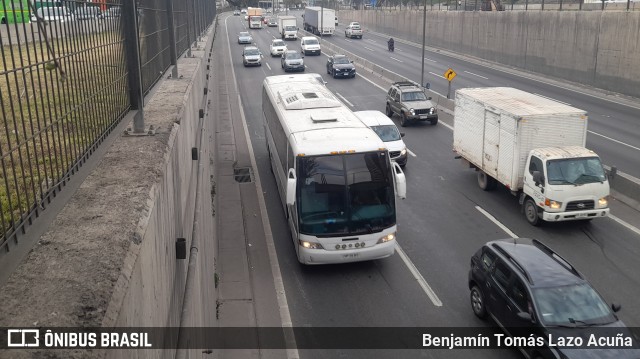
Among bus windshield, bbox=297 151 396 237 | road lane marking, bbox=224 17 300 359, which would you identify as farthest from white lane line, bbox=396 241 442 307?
road lane marking, bbox=224 17 300 359

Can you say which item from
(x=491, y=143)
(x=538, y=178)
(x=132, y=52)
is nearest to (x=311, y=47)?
(x=491, y=143)

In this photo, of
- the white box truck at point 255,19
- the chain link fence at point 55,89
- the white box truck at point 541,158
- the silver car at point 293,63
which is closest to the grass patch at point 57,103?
the chain link fence at point 55,89

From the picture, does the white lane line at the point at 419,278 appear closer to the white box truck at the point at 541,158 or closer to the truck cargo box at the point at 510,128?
the white box truck at the point at 541,158

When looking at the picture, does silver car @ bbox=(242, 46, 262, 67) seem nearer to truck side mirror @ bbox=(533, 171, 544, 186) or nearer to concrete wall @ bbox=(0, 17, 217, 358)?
truck side mirror @ bbox=(533, 171, 544, 186)

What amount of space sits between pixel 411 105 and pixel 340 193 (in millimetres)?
15446

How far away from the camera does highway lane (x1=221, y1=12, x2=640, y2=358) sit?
1038 cm

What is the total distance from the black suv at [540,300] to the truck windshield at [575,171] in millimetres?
4262

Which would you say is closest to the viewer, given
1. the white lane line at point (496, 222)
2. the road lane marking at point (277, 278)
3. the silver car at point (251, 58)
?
the road lane marking at point (277, 278)

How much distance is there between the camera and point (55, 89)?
15.5ft

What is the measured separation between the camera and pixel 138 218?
4426 mm

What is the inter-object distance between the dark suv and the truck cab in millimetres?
11690

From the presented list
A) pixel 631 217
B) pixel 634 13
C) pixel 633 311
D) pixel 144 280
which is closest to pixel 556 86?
pixel 634 13

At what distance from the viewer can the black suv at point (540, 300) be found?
26.9ft

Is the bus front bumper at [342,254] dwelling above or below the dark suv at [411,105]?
below
